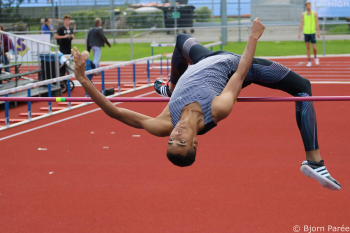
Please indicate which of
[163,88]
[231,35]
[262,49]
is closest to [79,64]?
[163,88]

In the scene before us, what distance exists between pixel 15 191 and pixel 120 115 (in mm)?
2546

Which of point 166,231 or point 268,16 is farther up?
point 268,16

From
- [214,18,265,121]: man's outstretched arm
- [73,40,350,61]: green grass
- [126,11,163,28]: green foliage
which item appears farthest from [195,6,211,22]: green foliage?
[214,18,265,121]: man's outstretched arm

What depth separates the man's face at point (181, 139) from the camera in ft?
10.3

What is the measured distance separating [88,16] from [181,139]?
21.6m

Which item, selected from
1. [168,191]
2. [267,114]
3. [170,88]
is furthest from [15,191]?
[267,114]

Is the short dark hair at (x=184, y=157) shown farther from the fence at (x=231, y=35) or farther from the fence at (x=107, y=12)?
the fence at (x=107, y=12)

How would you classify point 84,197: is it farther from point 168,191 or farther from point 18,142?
point 18,142

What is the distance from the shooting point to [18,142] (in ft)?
24.3

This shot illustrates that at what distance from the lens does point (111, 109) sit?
354 centimetres

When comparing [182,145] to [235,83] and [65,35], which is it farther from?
[65,35]

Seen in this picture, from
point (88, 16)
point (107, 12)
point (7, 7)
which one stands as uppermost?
point (7, 7)

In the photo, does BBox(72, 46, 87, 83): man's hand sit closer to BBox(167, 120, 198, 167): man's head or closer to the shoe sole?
BBox(167, 120, 198, 167): man's head

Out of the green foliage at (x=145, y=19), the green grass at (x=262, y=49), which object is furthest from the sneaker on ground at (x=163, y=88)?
the green foliage at (x=145, y=19)
